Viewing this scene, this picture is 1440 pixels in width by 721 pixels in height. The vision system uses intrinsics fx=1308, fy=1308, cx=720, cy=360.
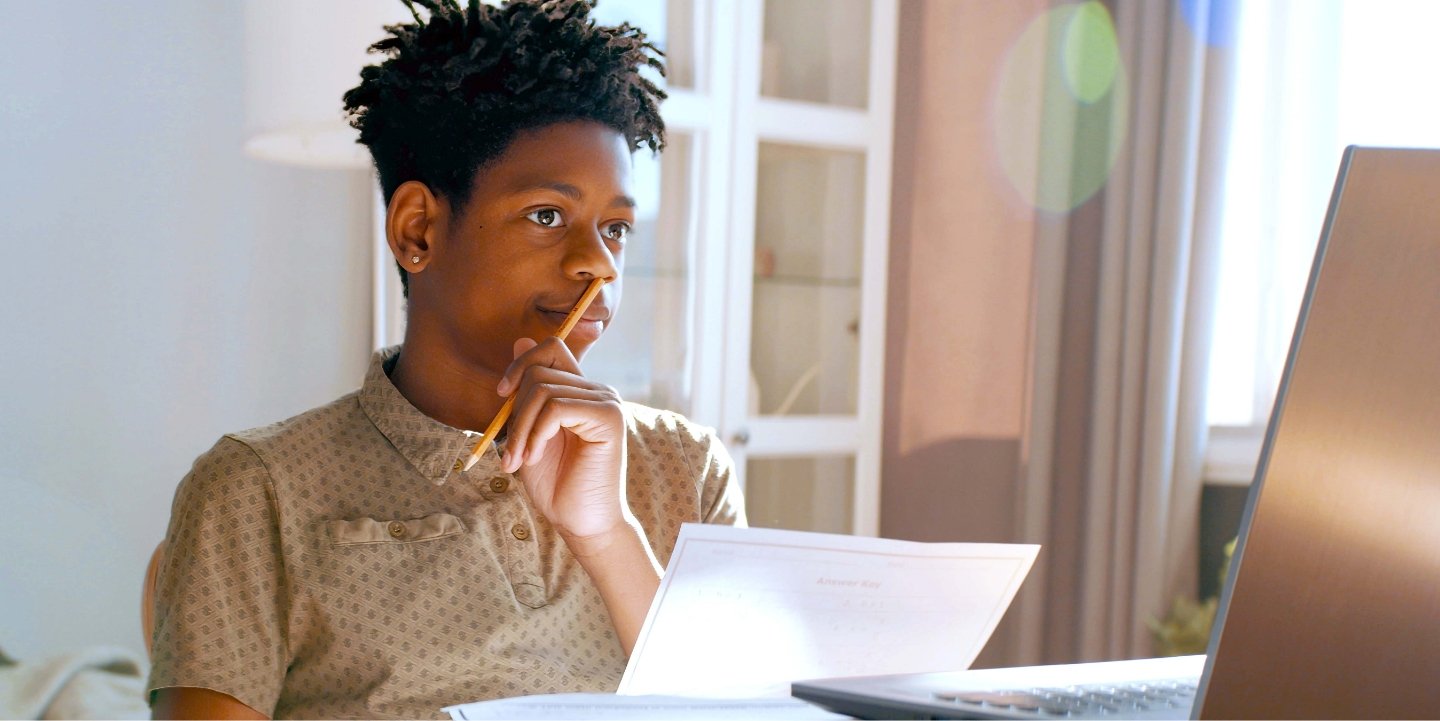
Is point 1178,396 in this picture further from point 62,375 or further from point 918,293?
point 62,375

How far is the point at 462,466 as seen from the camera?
3.48 feet

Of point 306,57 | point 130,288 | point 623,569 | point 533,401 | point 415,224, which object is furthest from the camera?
point 130,288

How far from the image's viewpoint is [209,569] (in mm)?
940

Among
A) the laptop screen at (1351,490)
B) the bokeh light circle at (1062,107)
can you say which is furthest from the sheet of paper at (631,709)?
the bokeh light circle at (1062,107)

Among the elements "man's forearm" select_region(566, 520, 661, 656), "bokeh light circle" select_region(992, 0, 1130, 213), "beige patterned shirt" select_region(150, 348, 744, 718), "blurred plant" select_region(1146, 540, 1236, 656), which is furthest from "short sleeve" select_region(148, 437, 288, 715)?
"bokeh light circle" select_region(992, 0, 1130, 213)

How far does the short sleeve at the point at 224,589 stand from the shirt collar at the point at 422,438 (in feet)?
0.39

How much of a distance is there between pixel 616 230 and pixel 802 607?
533 mm

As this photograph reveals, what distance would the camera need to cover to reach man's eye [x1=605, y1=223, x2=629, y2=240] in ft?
3.74

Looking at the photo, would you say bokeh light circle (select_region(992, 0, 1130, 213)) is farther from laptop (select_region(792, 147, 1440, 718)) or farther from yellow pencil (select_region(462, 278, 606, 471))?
laptop (select_region(792, 147, 1440, 718))

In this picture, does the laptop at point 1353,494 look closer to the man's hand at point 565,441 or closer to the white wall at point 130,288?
the man's hand at point 565,441

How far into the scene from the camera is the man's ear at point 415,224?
1124mm

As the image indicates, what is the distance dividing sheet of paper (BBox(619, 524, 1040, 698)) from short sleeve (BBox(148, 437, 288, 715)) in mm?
372

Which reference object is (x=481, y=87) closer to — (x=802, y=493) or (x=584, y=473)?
(x=584, y=473)

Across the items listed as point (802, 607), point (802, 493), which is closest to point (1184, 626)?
point (802, 493)
